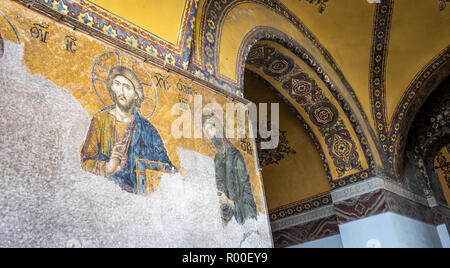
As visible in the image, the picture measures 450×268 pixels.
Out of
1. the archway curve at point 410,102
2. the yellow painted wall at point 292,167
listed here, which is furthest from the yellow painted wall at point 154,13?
the archway curve at point 410,102

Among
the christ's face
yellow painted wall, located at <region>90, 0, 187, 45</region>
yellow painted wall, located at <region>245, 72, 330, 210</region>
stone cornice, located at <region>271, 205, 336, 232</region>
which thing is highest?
yellow painted wall, located at <region>245, 72, 330, 210</region>

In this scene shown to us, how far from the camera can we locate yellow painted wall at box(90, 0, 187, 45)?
3524 millimetres

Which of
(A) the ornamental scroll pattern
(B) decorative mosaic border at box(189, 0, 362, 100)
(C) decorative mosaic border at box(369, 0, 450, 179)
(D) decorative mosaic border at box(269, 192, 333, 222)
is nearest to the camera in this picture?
(B) decorative mosaic border at box(189, 0, 362, 100)

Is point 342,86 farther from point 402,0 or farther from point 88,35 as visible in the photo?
point 88,35

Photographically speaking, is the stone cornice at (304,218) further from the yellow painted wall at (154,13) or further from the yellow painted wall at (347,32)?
the yellow painted wall at (154,13)

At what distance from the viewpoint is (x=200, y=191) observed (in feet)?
11.3

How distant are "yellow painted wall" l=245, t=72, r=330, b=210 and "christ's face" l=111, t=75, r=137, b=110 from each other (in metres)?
4.41

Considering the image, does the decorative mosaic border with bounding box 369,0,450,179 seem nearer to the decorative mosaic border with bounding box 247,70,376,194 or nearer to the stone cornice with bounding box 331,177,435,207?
the stone cornice with bounding box 331,177,435,207

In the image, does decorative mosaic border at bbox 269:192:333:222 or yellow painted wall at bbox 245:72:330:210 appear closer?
decorative mosaic border at bbox 269:192:333:222

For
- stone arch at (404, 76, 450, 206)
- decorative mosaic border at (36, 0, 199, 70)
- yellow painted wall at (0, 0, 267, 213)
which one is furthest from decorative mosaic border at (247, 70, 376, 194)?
yellow painted wall at (0, 0, 267, 213)

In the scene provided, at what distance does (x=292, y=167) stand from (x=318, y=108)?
154cm

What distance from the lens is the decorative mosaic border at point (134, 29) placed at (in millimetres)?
3175

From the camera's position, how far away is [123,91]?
3303 mm
